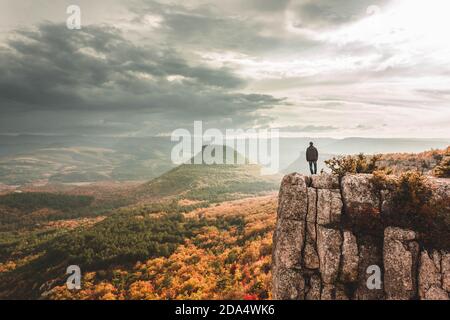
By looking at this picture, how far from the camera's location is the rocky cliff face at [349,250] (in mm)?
14664

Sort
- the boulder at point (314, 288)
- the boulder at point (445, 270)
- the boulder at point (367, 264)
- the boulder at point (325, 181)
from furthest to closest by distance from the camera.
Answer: the boulder at point (325, 181) → the boulder at point (314, 288) → the boulder at point (367, 264) → the boulder at point (445, 270)

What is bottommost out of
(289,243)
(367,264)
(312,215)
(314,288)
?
(314,288)

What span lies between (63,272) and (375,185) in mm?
40561

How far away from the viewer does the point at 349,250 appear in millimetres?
15812

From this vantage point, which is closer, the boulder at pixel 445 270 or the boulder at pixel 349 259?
the boulder at pixel 445 270

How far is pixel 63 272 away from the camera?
3647 centimetres

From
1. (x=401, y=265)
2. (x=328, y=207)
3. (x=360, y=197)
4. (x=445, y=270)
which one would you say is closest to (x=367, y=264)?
(x=401, y=265)

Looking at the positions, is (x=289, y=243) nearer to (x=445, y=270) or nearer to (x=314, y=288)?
(x=314, y=288)

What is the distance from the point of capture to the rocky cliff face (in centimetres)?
1466

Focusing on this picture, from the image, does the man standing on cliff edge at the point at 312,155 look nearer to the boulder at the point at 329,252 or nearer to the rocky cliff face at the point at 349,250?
the rocky cliff face at the point at 349,250

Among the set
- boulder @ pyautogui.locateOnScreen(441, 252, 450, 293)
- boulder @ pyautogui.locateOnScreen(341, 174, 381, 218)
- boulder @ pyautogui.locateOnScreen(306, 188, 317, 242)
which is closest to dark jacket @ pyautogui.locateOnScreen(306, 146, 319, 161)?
boulder @ pyautogui.locateOnScreen(341, 174, 381, 218)

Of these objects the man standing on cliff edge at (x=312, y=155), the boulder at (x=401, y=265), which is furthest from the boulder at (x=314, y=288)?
the man standing on cliff edge at (x=312, y=155)
